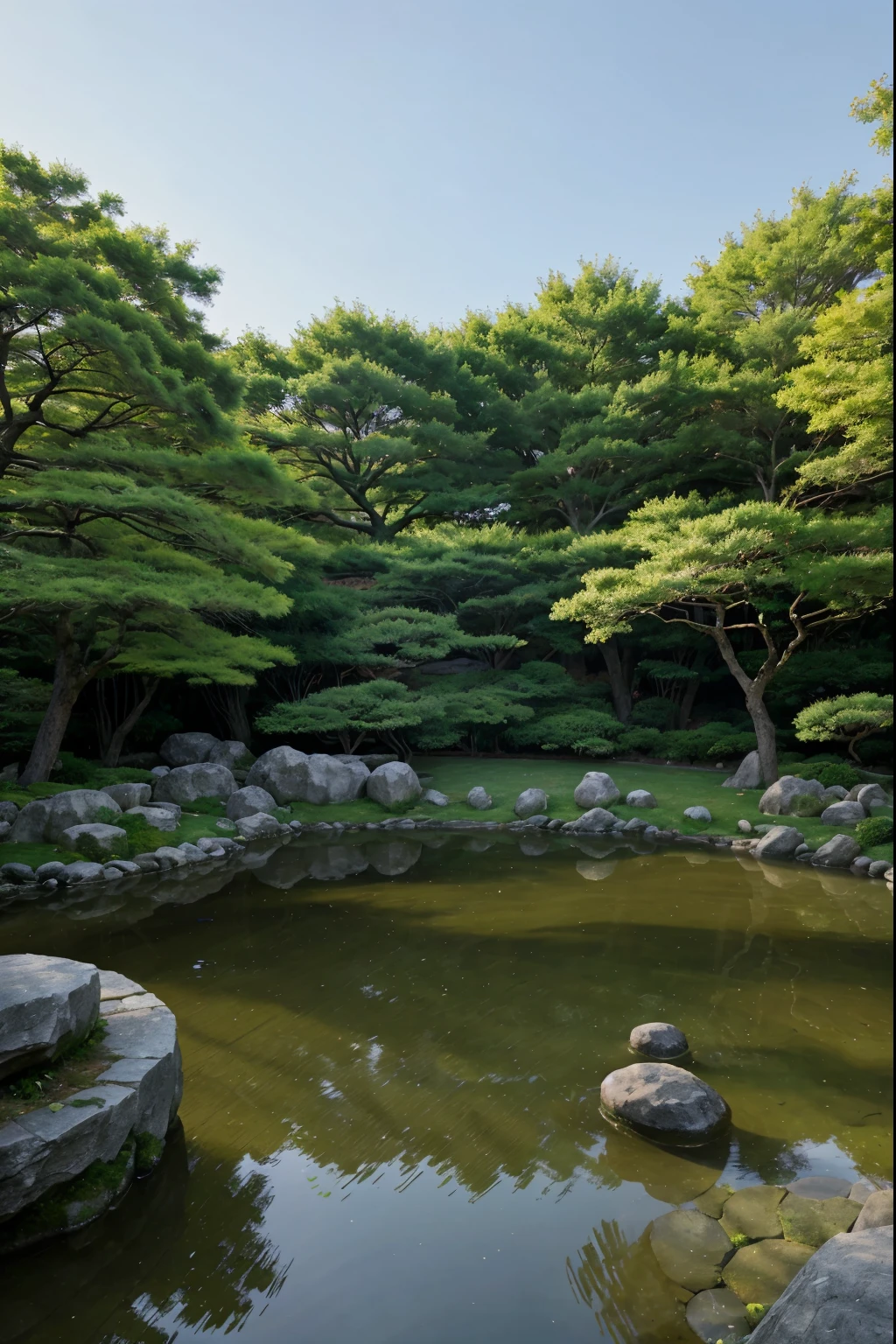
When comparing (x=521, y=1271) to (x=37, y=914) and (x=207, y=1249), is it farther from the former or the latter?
(x=37, y=914)

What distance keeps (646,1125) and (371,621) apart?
36.4 ft

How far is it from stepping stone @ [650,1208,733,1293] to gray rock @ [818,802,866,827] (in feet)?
22.7

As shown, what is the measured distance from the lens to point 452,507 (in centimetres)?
1672

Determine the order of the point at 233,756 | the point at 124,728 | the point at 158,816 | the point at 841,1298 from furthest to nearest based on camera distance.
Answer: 1. the point at 233,756
2. the point at 124,728
3. the point at 158,816
4. the point at 841,1298

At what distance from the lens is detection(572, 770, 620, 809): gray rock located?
10.6m

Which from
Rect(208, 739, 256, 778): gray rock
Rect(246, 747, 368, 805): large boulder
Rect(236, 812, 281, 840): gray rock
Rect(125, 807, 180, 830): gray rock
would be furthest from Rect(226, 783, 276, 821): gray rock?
Rect(208, 739, 256, 778): gray rock

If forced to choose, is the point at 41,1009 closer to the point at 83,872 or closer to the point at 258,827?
the point at 83,872

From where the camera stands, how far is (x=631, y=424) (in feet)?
50.3

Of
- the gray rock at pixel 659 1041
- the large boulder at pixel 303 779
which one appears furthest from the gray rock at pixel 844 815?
the large boulder at pixel 303 779

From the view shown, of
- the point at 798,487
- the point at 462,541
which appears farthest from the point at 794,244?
the point at 462,541

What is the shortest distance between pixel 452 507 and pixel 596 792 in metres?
8.39

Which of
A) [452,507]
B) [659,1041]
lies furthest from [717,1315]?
[452,507]

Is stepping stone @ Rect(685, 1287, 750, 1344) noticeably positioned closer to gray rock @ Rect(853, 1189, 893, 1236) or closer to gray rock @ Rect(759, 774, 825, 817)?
gray rock @ Rect(853, 1189, 893, 1236)

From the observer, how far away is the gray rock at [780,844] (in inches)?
340
